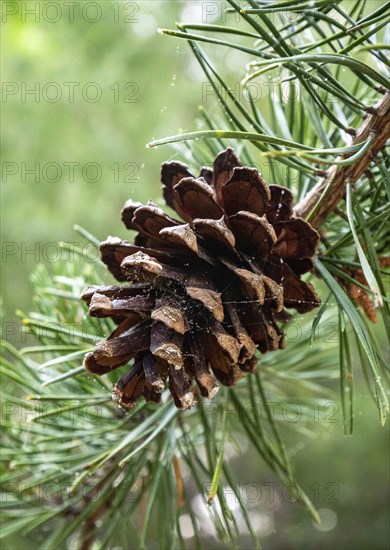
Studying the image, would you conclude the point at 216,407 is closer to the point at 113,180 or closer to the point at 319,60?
the point at 319,60

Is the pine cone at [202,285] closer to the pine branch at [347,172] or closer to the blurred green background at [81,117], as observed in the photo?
the pine branch at [347,172]

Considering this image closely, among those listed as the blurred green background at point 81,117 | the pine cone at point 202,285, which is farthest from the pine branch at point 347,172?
the blurred green background at point 81,117

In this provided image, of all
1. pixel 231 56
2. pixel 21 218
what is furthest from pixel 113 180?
pixel 231 56

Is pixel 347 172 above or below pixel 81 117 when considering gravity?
below

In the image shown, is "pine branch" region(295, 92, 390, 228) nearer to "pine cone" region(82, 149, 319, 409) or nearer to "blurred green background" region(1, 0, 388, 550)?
"pine cone" region(82, 149, 319, 409)

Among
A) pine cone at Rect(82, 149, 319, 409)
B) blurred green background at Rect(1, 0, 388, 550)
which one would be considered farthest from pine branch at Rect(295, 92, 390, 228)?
blurred green background at Rect(1, 0, 388, 550)

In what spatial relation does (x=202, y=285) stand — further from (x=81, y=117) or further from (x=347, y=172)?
(x=81, y=117)

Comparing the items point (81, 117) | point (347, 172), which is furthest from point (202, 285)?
point (81, 117)
